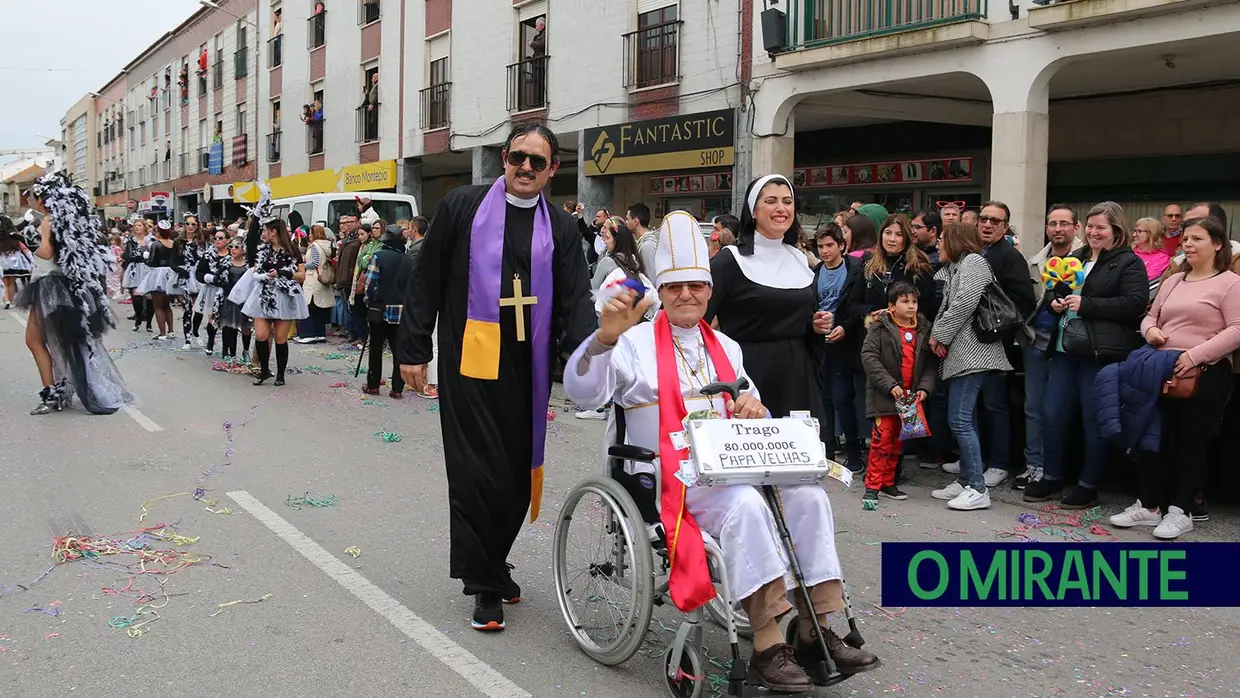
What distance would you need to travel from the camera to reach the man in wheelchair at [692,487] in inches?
139

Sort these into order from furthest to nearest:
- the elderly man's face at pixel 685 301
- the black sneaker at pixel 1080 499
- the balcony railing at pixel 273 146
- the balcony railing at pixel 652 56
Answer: the balcony railing at pixel 273 146, the balcony railing at pixel 652 56, the black sneaker at pixel 1080 499, the elderly man's face at pixel 685 301

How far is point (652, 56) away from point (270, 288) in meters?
8.75

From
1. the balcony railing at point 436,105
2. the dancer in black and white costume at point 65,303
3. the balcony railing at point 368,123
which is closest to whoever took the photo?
the dancer in black and white costume at point 65,303

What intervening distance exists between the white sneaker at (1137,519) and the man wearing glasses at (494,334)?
3.59m

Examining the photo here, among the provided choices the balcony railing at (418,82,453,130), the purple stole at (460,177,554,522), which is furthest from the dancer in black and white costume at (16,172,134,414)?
the balcony railing at (418,82,453,130)

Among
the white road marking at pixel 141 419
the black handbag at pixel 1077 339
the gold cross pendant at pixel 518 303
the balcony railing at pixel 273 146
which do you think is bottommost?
the white road marking at pixel 141 419

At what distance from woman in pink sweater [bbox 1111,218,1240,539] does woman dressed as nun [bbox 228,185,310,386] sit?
8318 mm

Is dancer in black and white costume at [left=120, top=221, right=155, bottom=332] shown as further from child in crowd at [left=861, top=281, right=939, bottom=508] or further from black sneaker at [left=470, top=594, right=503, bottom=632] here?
black sneaker at [left=470, top=594, right=503, bottom=632]

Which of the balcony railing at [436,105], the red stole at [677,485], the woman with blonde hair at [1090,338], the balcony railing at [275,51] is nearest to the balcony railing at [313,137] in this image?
the balcony railing at [275,51]

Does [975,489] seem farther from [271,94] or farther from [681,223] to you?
[271,94]

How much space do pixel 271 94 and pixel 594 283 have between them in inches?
1099

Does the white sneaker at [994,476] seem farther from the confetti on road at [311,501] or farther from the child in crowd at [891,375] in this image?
the confetti on road at [311,501]

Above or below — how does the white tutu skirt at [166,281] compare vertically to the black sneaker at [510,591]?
above

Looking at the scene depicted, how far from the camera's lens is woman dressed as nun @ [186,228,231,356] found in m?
13.1
